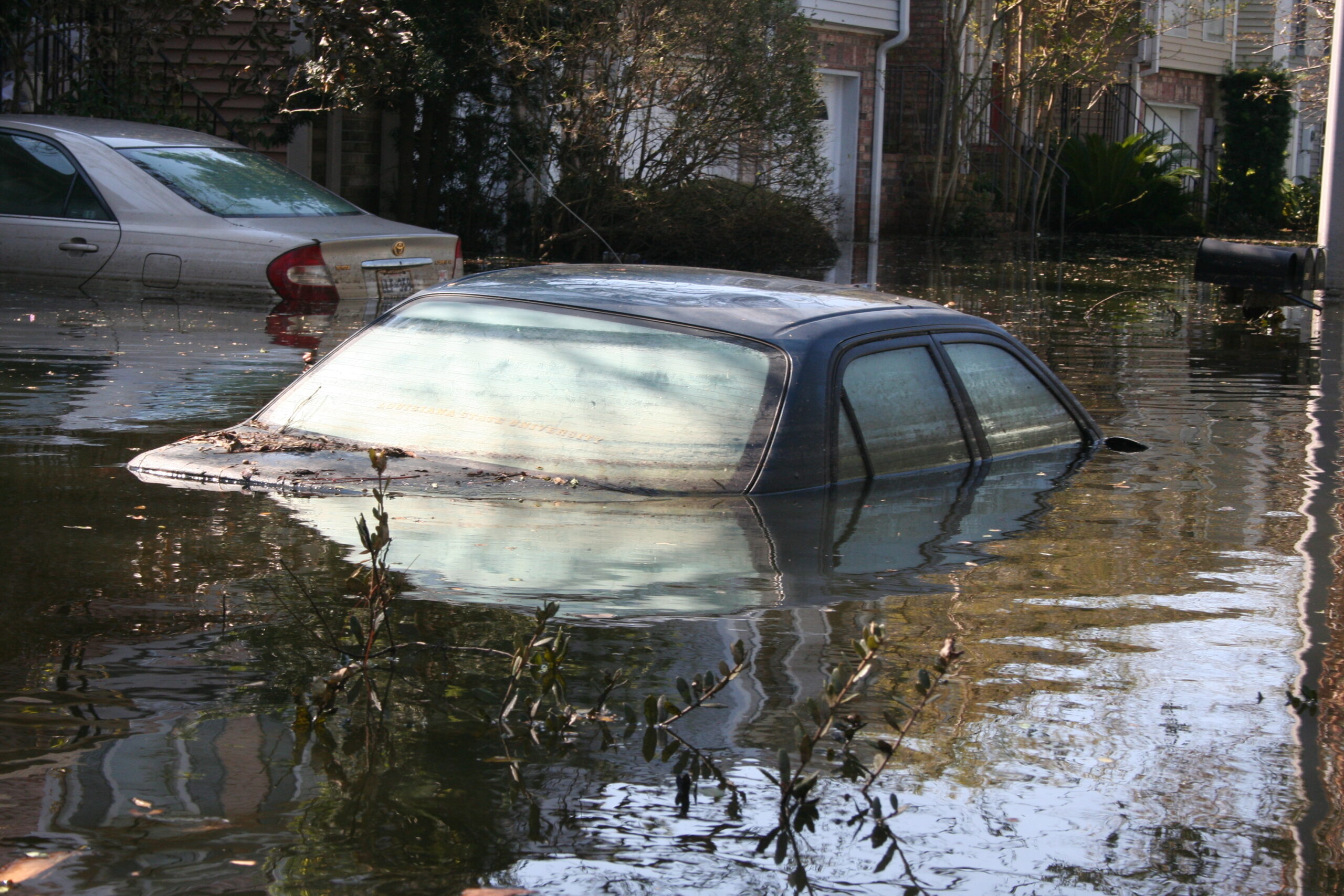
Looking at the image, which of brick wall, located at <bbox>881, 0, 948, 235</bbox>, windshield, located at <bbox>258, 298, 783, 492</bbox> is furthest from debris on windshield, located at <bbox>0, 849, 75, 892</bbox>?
brick wall, located at <bbox>881, 0, 948, 235</bbox>

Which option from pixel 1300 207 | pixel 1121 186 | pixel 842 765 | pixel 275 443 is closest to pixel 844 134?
pixel 1121 186

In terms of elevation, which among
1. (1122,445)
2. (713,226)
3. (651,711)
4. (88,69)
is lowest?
(651,711)

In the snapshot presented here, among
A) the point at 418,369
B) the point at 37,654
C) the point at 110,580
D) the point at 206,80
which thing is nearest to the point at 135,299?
the point at 418,369

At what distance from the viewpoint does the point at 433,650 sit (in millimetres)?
3887

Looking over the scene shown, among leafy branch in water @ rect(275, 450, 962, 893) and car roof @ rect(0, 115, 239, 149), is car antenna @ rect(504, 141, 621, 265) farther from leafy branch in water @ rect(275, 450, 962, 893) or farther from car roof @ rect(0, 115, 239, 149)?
leafy branch in water @ rect(275, 450, 962, 893)

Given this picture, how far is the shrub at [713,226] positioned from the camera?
1656 centimetres

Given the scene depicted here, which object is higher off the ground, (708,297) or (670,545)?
(708,297)

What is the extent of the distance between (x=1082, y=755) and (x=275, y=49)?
1608 cm

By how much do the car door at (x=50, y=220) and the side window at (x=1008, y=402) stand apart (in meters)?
6.20

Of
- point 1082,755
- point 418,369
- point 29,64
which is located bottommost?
point 1082,755

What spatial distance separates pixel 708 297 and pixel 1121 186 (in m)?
25.1

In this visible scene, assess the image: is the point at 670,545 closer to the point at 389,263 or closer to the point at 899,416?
the point at 899,416

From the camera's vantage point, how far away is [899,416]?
18.1 feet

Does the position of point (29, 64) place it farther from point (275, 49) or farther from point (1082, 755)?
point (1082, 755)
